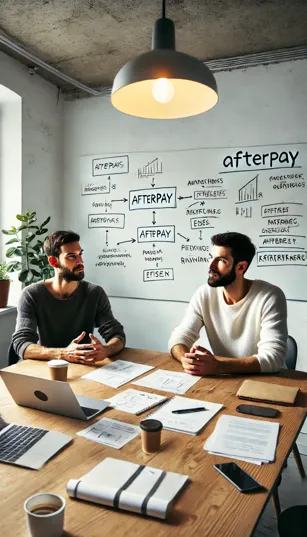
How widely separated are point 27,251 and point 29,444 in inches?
88.9

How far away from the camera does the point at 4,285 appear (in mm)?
3121

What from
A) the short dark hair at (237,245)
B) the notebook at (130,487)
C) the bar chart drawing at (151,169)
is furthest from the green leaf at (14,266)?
the notebook at (130,487)

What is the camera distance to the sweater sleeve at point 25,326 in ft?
7.04

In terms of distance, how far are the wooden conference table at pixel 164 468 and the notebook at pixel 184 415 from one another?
2cm

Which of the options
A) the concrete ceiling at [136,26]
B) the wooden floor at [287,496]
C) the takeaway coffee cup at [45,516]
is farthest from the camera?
the concrete ceiling at [136,26]

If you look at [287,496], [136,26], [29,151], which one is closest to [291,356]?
[287,496]

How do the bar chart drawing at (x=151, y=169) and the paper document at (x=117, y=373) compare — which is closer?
the paper document at (x=117, y=373)

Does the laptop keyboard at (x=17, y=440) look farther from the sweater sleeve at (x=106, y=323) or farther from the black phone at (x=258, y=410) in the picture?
the sweater sleeve at (x=106, y=323)

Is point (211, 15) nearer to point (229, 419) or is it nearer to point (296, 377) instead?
point (296, 377)

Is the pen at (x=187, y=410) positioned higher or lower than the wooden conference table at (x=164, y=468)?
higher

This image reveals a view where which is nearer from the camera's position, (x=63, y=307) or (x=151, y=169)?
(x=63, y=307)

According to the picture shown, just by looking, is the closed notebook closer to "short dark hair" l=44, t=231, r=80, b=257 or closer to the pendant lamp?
the pendant lamp

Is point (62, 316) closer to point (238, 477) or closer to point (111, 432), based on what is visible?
point (111, 432)

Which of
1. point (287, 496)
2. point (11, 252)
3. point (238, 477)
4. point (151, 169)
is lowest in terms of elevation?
point (287, 496)
